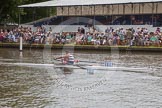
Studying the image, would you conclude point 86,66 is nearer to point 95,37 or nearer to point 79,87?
point 79,87

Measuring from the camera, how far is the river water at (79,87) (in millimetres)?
16656

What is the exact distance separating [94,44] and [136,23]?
642 centimetres

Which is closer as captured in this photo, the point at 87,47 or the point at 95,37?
the point at 87,47

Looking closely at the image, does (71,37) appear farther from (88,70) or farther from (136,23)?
(88,70)

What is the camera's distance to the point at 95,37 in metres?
43.3

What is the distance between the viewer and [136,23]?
46.8m

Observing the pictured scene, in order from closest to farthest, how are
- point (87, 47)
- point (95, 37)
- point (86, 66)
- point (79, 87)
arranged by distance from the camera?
1. point (79, 87)
2. point (86, 66)
3. point (87, 47)
4. point (95, 37)

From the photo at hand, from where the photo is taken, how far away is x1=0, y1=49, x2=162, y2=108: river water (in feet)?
54.6

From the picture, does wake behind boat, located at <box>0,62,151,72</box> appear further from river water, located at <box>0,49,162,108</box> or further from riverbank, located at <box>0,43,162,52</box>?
riverbank, located at <box>0,43,162,52</box>

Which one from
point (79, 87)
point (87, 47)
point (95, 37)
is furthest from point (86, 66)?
point (95, 37)

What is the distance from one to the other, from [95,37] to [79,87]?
23.3 m

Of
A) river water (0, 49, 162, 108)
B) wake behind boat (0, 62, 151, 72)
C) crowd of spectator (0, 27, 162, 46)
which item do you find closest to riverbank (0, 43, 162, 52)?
crowd of spectator (0, 27, 162, 46)

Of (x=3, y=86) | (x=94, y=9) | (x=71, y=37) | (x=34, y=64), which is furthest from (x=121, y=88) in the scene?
(x=94, y=9)

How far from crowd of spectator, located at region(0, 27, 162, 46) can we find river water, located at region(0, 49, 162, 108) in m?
12.5
